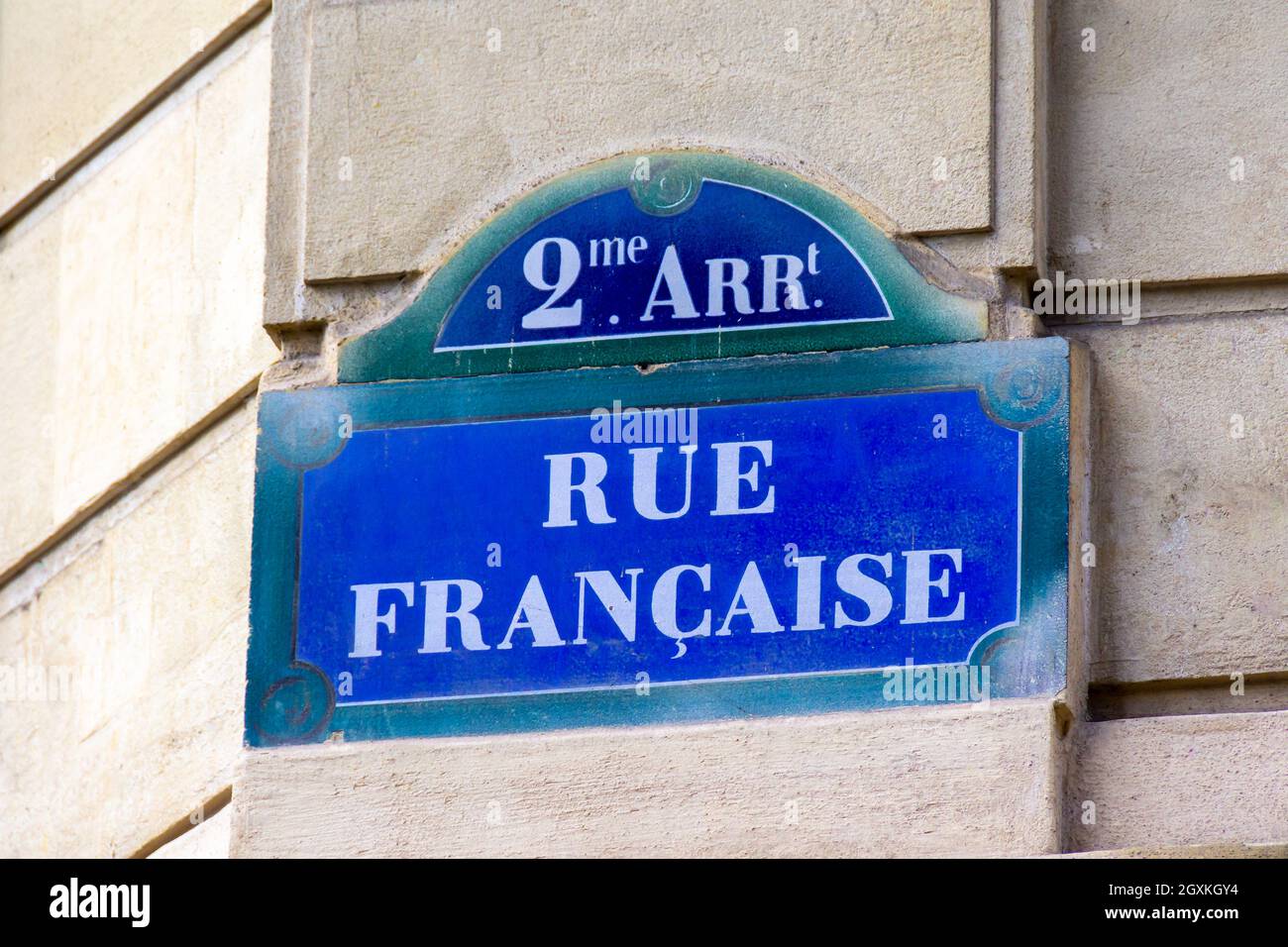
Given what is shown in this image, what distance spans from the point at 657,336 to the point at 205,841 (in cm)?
123

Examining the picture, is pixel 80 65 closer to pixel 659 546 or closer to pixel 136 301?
pixel 136 301

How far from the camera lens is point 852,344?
5.56 metres

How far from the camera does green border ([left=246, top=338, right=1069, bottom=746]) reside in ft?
17.5

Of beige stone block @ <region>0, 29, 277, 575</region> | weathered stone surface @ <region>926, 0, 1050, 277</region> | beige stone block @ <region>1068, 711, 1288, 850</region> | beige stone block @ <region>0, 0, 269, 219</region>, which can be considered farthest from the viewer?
beige stone block @ <region>0, 0, 269, 219</region>

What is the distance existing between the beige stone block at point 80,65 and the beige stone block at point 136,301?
0.18 feet

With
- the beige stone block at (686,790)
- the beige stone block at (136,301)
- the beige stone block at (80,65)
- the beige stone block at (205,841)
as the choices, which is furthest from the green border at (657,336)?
the beige stone block at (80,65)

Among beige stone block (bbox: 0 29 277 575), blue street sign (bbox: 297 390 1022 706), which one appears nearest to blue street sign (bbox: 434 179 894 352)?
blue street sign (bbox: 297 390 1022 706)

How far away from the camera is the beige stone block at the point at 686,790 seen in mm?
5223

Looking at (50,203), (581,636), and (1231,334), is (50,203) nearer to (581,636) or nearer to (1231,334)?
(581,636)

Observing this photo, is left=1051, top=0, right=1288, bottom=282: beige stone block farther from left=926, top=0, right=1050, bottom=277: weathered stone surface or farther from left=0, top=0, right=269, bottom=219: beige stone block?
left=0, top=0, right=269, bottom=219: beige stone block

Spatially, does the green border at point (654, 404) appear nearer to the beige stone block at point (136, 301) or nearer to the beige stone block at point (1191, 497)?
the beige stone block at point (1191, 497)

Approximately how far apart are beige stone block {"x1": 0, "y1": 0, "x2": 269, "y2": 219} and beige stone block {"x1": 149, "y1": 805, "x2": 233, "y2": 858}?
155 cm

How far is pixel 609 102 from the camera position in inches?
229
